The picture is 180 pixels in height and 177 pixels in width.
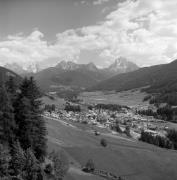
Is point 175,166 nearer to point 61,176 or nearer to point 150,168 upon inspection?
point 150,168

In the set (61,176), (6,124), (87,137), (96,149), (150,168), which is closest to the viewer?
(6,124)

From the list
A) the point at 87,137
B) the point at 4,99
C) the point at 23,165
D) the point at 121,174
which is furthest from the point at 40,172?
the point at 87,137

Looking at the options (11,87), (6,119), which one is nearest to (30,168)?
(6,119)

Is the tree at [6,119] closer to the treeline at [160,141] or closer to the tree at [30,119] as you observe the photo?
the tree at [30,119]

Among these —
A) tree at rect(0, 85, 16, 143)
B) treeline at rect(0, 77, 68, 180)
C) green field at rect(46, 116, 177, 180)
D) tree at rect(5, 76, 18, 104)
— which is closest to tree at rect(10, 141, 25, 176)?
treeline at rect(0, 77, 68, 180)

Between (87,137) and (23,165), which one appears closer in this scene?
(23,165)

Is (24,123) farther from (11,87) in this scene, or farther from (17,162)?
(11,87)

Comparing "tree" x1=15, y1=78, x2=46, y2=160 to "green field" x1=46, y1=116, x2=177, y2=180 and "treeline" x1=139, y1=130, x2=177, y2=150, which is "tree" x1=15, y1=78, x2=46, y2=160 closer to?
"green field" x1=46, y1=116, x2=177, y2=180
